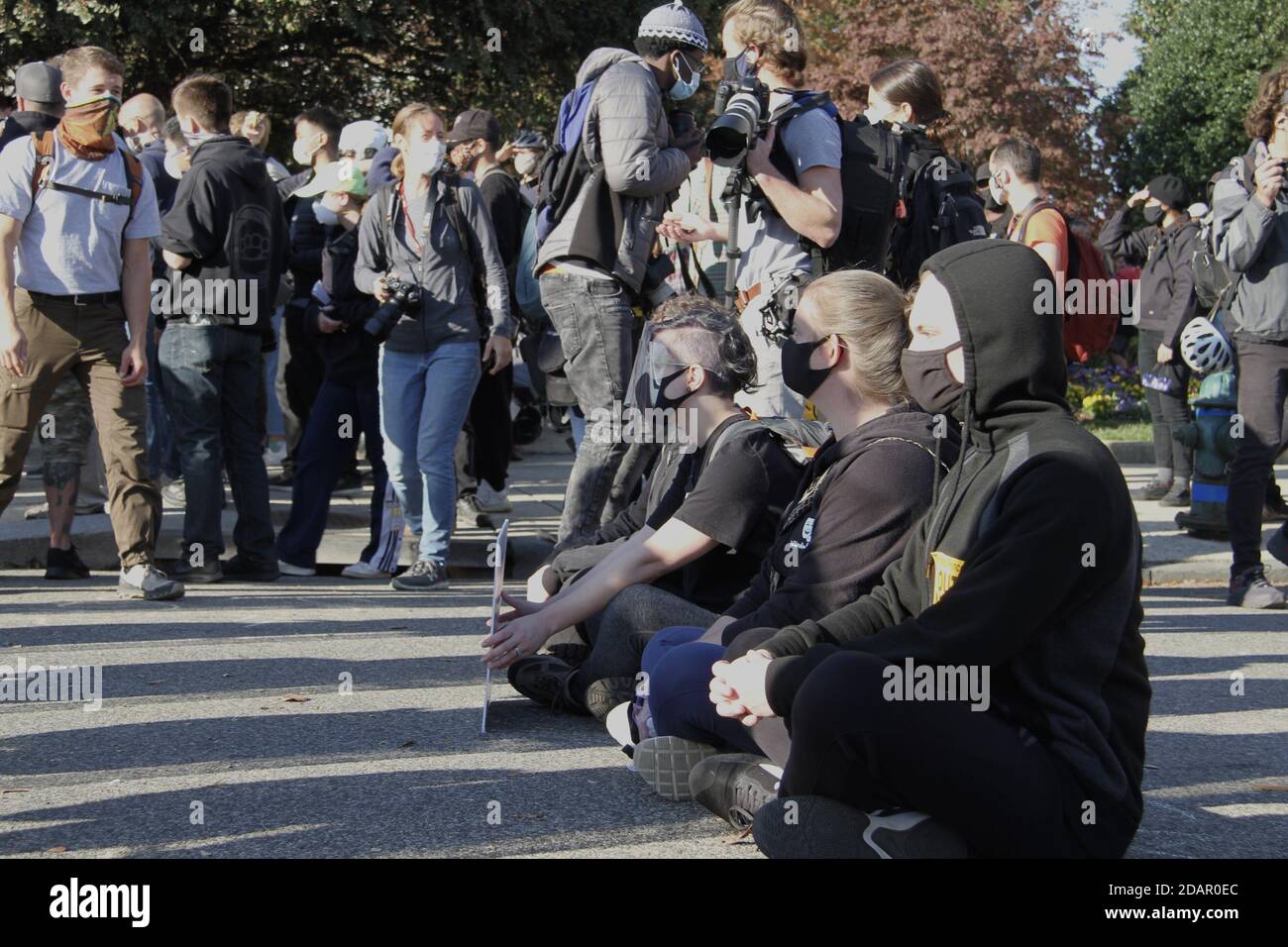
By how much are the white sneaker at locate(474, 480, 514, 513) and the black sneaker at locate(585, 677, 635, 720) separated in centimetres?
541

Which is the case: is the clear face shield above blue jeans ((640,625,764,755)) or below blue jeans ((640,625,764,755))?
above

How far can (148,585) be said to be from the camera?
23.7 ft

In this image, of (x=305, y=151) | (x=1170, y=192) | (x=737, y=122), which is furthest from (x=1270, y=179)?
(x=305, y=151)

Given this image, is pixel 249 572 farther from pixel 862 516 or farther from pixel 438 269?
pixel 862 516

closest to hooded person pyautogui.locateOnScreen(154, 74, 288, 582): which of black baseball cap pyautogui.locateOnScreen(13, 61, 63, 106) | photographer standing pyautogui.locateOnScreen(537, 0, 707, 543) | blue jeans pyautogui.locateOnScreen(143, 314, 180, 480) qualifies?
black baseball cap pyautogui.locateOnScreen(13, 61, 63, 106)

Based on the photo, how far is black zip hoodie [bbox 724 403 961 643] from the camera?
404cm

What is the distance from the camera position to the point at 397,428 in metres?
7.99

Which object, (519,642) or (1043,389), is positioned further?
(519,642)

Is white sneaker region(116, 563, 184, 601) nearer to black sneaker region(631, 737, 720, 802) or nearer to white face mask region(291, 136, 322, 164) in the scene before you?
black sneaker region(631, 737, 720, 802)

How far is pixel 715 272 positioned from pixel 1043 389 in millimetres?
3470
